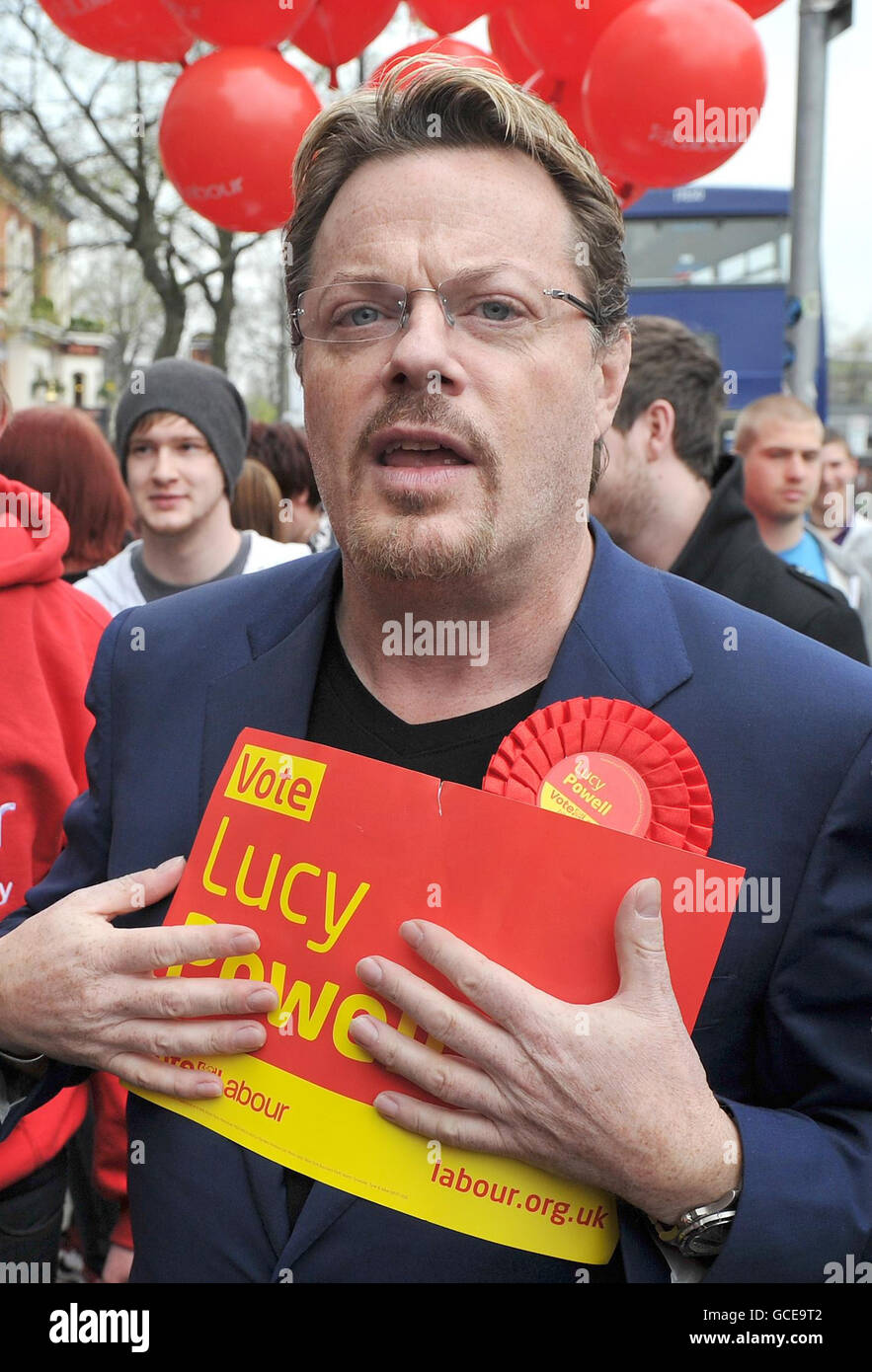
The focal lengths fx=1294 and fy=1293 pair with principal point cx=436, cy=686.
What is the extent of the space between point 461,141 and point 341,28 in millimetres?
2796

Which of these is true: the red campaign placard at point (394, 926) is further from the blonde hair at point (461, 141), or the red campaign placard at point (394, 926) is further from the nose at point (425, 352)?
the blonde hair at point (461, 141)

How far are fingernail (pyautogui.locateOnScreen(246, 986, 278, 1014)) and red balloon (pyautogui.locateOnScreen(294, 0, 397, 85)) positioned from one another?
356cm

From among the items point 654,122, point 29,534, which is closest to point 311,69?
point 654,122

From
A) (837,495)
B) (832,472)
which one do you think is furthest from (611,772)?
(832,472)

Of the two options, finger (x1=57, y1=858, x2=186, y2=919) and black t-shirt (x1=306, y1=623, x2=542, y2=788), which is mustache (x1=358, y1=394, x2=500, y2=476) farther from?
finger (x1=57, y1=858, x2=186, y2=919)

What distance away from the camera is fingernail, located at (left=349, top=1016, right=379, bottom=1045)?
143cm

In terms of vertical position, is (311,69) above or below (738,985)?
above

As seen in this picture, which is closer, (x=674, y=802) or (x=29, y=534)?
(x=674, y=802)

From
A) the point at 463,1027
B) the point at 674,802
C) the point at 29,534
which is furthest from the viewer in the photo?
the point at 29,534

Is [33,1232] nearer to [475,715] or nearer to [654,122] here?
[475,715]

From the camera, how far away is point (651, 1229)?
1471 mm

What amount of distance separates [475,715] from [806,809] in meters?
0.46

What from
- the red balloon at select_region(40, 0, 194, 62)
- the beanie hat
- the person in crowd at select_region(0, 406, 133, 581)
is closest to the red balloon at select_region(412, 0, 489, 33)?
the red balloon at select_region(40, 0, 194, 62)

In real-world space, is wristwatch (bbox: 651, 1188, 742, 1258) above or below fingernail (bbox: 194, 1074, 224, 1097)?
below
